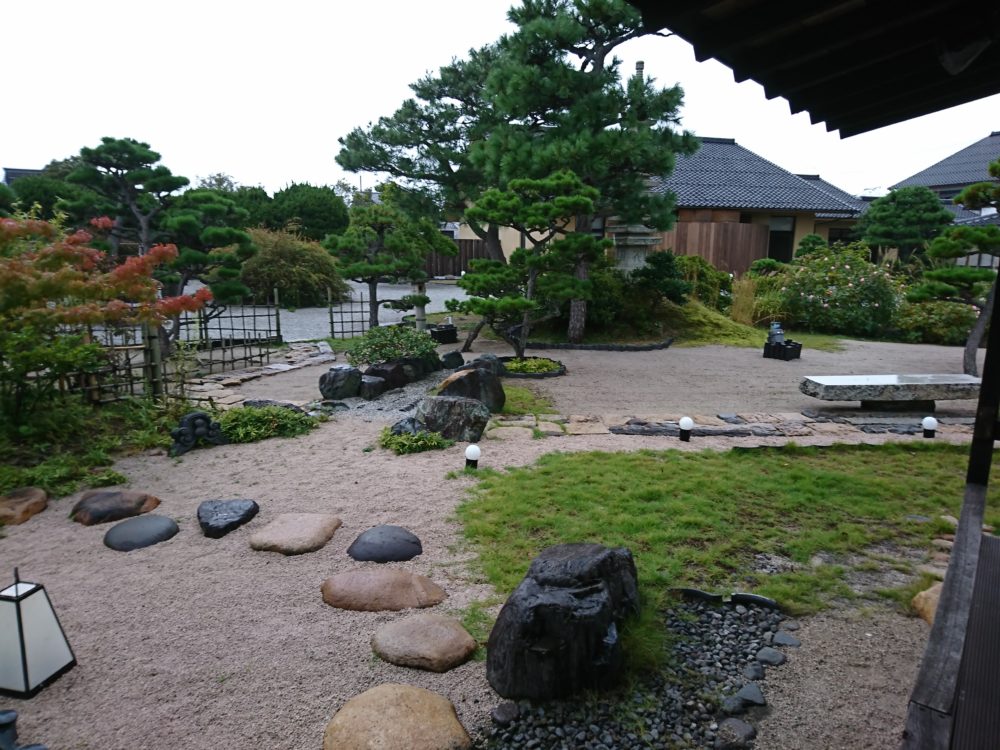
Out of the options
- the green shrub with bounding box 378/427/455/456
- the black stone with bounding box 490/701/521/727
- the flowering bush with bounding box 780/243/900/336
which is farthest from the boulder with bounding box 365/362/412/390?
the flowering bush with bounding box 780/243/900/336

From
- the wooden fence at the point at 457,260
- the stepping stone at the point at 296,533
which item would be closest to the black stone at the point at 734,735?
the stepping stone at the point at 296,533

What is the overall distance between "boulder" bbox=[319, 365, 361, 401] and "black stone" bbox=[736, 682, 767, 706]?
577 centimetres

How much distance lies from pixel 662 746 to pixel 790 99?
2.73 meters

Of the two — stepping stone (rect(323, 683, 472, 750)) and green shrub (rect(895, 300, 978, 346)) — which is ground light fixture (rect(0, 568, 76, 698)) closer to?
stepping stone (rect(323, 683, 472, 750))

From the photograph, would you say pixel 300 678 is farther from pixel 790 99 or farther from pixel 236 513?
→ pixel 790 99

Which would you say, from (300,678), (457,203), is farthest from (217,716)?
(457,203)

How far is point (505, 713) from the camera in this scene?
2.17 metres

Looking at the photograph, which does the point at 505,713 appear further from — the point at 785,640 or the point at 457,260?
the point at 457,260

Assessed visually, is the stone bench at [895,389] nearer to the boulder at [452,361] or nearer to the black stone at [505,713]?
the boulder at [452,361]

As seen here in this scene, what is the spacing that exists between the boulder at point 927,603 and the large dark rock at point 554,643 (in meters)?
1.46

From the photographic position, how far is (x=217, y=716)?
2217 millimetres

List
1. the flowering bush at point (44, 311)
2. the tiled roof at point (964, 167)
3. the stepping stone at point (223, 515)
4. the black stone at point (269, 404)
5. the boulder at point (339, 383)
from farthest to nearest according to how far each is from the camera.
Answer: the tiled roof at point (964, 167), the boulder at point (339, 383), the black stone at point (269, 404), the flowering bush at point (44, 311), the stepping stone at point (223, 515)

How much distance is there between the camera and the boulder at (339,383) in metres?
7.22

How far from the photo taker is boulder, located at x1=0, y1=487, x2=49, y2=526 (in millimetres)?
4004
